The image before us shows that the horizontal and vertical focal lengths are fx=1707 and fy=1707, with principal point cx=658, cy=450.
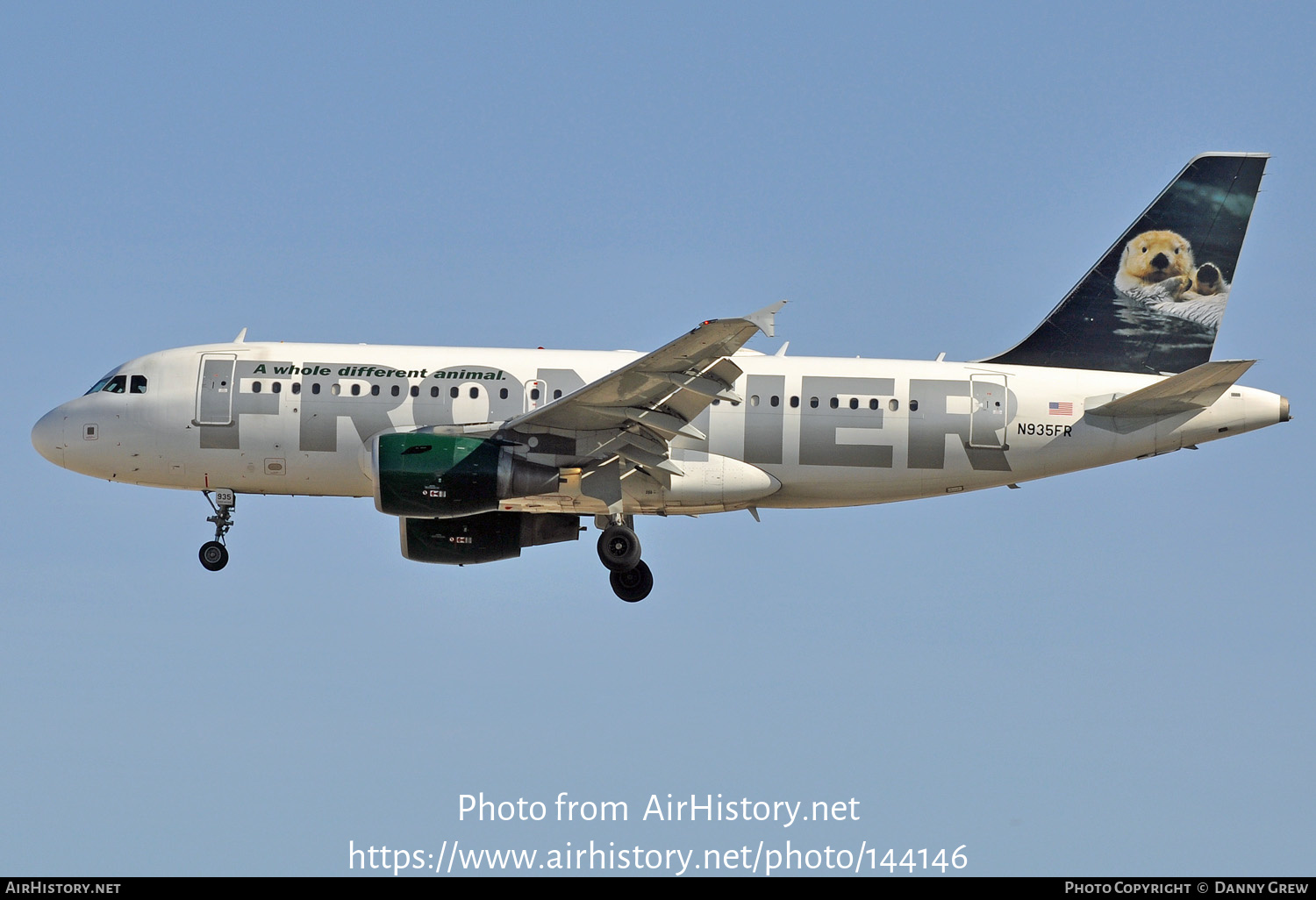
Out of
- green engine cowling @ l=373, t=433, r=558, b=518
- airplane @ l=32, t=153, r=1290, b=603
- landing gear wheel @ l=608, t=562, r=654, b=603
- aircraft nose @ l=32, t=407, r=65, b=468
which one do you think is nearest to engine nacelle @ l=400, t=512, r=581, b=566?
airplane @ l=32, t=153, r=1290, b=603

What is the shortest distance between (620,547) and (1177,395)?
1127 cm

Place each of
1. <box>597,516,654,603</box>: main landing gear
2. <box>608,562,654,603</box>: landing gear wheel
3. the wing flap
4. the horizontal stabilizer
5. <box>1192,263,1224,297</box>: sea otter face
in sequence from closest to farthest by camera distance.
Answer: the wing flap
the horizontal stabilizer
<box>597,516,654,603</box>: main landing gear
<box>608,562,654,603</box>: landing gear wheel
<box>1192,263,1224,297</box>: sea otter face

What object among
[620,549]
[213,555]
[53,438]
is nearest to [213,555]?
[213,555]

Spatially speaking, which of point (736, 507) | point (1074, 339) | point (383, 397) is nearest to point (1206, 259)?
point (1074, 339)

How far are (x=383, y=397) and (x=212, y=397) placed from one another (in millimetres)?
3499

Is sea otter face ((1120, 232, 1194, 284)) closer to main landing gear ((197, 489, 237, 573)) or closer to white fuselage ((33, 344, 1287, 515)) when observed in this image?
white fuselage ((33, 344, 1287, 515))

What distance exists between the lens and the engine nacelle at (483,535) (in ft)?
117

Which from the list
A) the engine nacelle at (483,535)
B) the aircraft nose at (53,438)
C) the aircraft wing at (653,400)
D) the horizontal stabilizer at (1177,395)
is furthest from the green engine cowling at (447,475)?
the horizontal stabilizer at (1177,395)

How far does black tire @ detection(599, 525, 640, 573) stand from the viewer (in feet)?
111

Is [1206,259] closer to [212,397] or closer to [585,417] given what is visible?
[585,417]

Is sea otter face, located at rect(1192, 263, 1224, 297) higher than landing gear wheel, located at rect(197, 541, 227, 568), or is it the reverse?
sea otter face, located at rect(1192, 263, 1224, 297)

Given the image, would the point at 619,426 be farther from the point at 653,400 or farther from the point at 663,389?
the point at 663,389

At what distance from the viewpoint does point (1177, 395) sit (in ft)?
109
